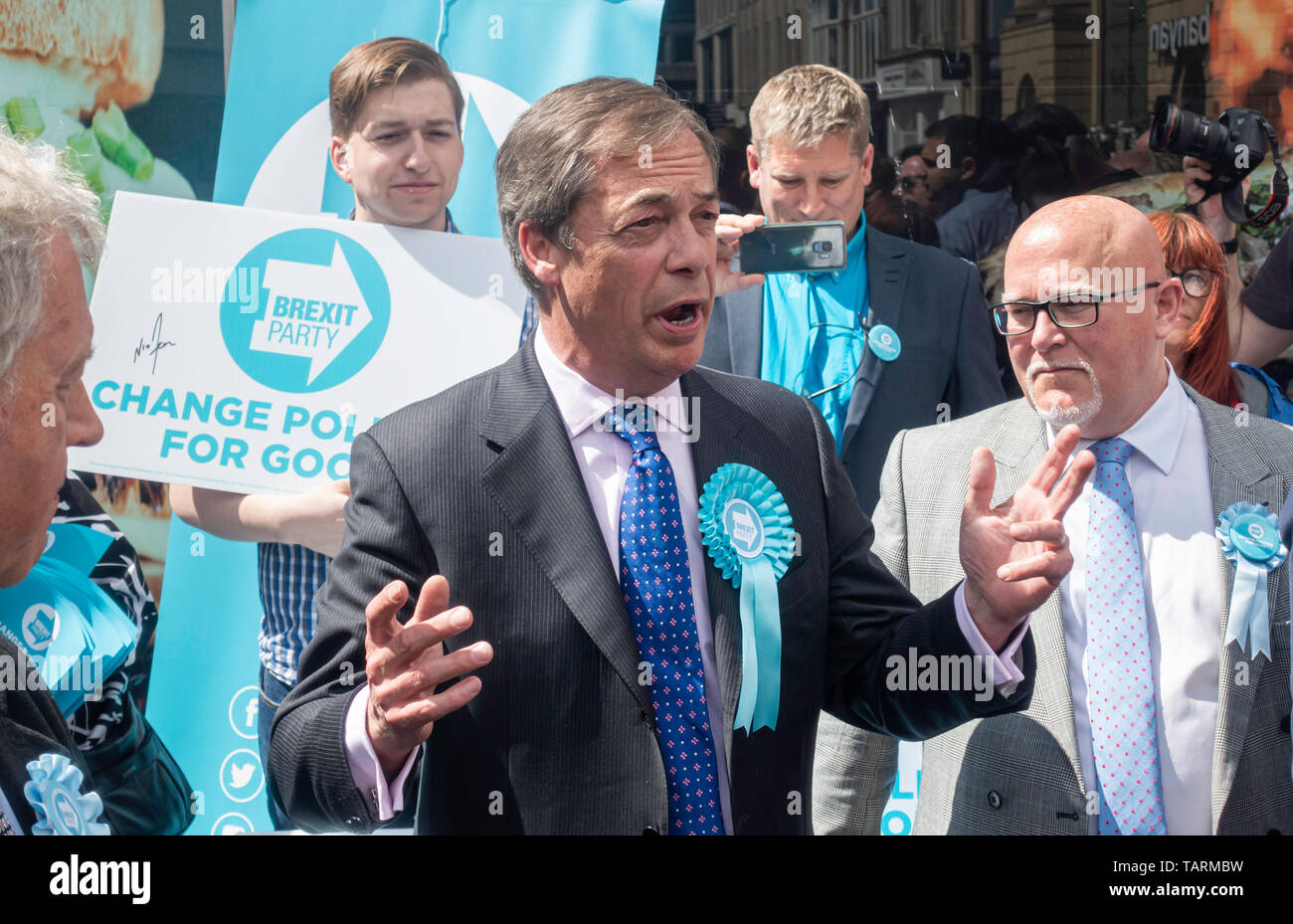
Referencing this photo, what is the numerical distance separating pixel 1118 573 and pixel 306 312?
2.26 metres

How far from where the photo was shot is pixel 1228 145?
3.66 meters

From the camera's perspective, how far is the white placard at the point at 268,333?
3.38m

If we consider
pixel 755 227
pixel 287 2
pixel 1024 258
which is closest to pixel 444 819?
pixel 1024 258

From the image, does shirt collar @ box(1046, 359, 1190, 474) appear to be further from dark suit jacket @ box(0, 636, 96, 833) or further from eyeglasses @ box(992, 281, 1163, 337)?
dark suit jacket @ box(0, 636, 96, 833)

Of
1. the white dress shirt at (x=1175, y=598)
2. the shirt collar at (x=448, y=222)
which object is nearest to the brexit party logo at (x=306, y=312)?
the shirt collar at (x=448, y=222)

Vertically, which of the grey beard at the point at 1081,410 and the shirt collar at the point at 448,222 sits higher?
the shirt collar at the point at 448,222

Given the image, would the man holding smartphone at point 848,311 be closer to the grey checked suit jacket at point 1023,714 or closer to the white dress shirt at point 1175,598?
the grey checked suit jacket at point 1023,714

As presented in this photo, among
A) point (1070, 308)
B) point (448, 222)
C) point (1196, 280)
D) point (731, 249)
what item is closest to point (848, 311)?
point (731, 249)

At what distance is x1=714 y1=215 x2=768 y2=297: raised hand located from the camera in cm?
341

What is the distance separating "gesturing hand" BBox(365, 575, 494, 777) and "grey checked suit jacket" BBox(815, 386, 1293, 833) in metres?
1.14

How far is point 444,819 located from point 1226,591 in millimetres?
1543

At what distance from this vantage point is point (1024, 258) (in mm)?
2639

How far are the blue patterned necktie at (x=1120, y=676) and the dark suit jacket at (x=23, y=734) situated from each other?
1806 mm

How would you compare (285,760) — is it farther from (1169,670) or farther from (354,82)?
(354,82)
